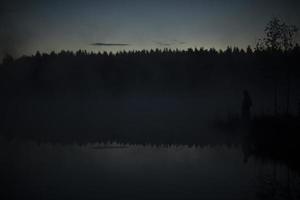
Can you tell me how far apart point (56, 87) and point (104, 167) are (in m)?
150

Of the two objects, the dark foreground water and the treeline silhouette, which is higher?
the treeline silhouette

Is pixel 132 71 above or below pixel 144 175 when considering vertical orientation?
above

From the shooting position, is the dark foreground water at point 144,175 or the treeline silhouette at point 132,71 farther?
the treeline silhouette at point 132,71

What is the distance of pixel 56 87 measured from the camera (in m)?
170

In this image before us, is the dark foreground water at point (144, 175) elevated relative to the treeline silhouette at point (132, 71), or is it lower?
lower

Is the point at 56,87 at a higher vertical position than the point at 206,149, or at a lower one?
higher

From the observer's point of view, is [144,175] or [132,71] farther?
[132,71]

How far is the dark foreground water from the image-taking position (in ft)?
56.5

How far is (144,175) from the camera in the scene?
20984 millimetres

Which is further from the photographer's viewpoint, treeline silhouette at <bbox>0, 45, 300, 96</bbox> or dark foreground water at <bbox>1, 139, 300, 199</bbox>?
treeline silhouette at <bbox>0, 45, 300, 96</bbox>

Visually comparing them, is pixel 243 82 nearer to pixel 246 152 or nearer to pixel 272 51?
pixel 272 51

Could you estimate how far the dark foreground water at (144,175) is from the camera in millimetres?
17212

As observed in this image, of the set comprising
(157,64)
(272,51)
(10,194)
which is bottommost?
(10,194)

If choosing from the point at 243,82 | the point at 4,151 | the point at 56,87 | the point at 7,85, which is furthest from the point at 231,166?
the point at 7,85
